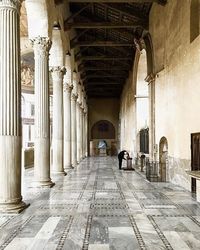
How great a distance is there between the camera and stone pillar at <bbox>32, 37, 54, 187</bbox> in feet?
34.5

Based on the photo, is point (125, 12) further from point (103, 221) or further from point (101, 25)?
point (103, 221)

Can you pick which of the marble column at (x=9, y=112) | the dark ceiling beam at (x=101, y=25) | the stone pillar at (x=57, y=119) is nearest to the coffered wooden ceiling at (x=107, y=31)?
the dark ceiling beam at (x=101, y=25)

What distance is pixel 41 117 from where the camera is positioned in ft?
34.6

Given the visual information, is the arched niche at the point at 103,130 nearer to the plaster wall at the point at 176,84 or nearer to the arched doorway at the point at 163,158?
the plaster wall at the point at 176,84

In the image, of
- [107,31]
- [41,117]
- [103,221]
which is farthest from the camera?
[107,31]

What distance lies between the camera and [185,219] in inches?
251

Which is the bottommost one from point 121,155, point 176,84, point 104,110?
point 121,155

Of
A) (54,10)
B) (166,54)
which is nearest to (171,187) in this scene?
(166,54)

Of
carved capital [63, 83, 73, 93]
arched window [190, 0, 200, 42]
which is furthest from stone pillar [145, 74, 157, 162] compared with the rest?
arched window [190, 0, 200, 42]

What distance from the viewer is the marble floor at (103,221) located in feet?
16.3

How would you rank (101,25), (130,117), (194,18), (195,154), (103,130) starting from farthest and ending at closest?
1. (103,130)
2. (130,117)
3. (101,25)
4. (194,18)
5. (195,154)

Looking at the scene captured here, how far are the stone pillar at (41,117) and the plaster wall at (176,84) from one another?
435 centimetres

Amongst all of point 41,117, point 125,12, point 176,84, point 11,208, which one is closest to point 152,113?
point 176,84

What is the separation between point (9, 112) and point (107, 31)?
539 inches
